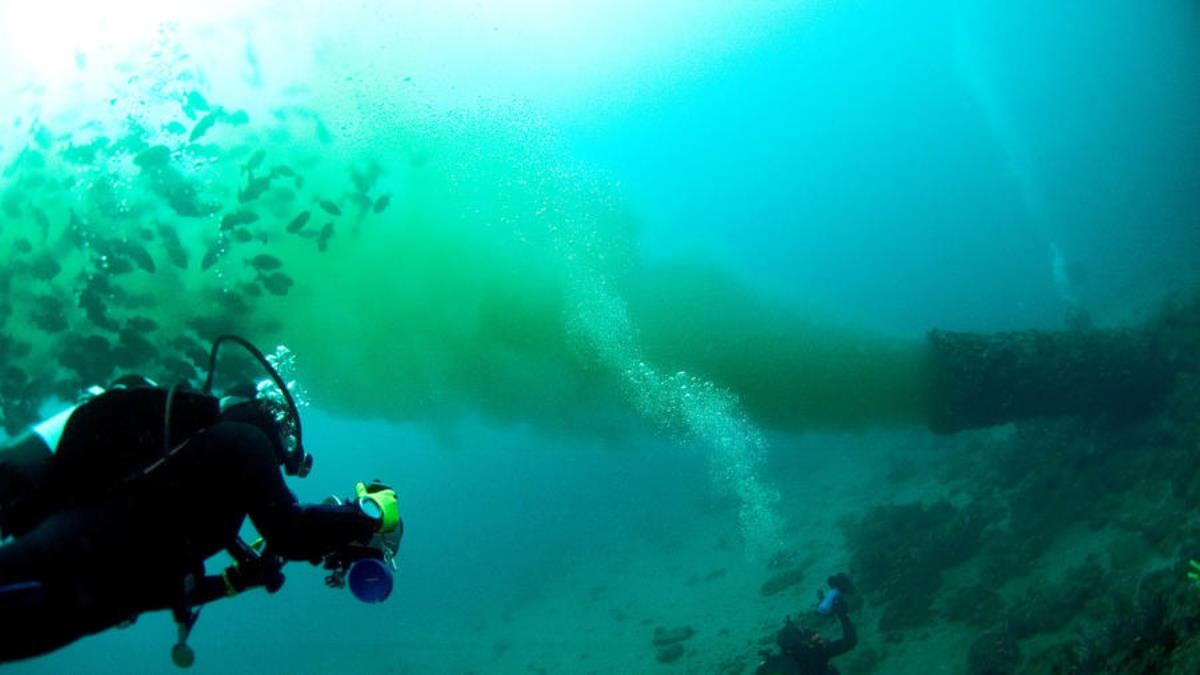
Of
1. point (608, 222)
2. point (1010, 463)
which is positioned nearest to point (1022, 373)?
point (1010, 463)

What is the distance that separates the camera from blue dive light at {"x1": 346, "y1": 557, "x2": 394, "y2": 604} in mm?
2959

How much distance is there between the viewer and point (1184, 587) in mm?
5621

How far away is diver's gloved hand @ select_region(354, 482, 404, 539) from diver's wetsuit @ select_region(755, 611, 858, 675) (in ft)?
24.6

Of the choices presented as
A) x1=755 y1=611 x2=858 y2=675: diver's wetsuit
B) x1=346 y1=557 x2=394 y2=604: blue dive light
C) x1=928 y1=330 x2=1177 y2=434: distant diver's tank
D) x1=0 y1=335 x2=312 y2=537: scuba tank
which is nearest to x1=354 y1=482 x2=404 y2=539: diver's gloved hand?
x1=346 y1=557 x2=394 y2=604: blue dive light

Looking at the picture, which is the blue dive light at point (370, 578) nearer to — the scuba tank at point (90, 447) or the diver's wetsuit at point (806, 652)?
the scuba tank at point (90, 447)

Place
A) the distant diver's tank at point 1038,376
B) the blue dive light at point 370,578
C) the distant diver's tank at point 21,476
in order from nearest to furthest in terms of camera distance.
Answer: the distant diver's tank at point 21,476 → the blue dive light at point 370,578 → the distant diver's tank at point 1038,376

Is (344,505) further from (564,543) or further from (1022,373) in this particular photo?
(564,543)

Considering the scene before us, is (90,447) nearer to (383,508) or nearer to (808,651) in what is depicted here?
(383,508)

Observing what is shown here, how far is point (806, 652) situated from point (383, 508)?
769 cm

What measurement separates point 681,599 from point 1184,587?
18327 millimetres

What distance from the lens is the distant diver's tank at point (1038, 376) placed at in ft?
42.0

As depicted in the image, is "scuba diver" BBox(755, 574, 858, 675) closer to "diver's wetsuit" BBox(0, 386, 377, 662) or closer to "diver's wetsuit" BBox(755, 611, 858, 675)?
"diver's wetsuit" BBox(755, 611, 858, 675)

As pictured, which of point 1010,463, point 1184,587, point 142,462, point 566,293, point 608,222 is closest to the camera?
point 142,462

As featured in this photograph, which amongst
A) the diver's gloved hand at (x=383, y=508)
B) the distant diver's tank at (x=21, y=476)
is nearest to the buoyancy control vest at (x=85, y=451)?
the distant diver's tank at (x=21, y=476)
